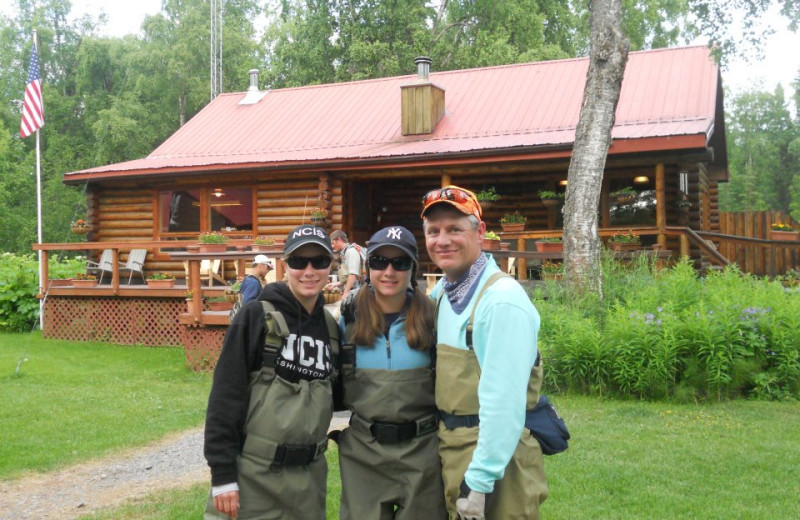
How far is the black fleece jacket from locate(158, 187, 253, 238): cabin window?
45.7ft

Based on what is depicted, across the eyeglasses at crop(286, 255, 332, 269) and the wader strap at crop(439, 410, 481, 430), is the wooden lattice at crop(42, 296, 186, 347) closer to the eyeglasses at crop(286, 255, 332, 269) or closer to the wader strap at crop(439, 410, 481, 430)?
the eyeglasses at crop(286, 255, 332, 269)

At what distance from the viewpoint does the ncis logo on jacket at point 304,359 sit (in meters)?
2.90

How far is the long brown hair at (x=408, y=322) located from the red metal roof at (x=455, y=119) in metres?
10.6

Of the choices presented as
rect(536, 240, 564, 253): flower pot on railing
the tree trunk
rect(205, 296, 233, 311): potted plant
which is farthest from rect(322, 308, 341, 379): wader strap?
rect(536, 240, 564, 253): flower pot on railing


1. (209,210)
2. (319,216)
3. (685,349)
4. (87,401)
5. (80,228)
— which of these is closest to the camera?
(685,349)

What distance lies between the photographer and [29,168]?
39.2m

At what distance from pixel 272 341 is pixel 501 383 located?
0.89m

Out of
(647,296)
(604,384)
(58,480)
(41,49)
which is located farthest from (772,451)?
(41,49)

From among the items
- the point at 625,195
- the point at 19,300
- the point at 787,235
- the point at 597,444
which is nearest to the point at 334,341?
the point at 597,444

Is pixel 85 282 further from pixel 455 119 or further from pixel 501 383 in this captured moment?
pixel 501 383

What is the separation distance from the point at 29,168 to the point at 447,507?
136 ft

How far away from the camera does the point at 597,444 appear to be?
646 centimetres

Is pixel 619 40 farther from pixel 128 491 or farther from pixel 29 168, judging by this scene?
pixel 29 168

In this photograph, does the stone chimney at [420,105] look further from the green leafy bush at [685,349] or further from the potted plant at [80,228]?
the green leafy bush at [685,349]
